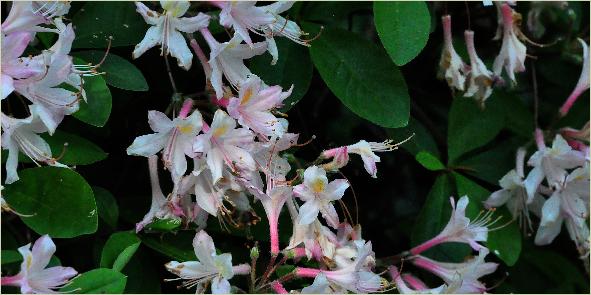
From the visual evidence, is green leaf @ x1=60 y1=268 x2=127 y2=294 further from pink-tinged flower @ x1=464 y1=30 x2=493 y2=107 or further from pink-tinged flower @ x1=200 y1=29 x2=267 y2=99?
pink-tinged flower @ x1=464 y1=30 x2=493 y2=107

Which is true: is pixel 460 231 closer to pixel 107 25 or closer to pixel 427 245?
pixel 427 245

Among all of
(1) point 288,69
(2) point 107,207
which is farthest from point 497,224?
(2) point 107,207

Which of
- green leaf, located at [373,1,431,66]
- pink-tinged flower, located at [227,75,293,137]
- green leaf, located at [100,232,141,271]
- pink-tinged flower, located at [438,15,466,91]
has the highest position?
green leaf, located at [373,1,431,66]

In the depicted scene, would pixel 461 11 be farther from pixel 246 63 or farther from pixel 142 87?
pixel 142 87

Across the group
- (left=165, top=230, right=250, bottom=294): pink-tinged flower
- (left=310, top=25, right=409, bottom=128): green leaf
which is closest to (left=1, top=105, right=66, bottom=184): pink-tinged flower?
(left=165, top=230, right=250, bottom=294): pink-tinged flower

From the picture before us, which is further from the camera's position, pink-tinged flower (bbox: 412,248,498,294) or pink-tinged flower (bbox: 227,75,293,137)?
pink-tinged flower (bbox: 412,248,498,294)

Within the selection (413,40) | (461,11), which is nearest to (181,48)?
(413,40)
